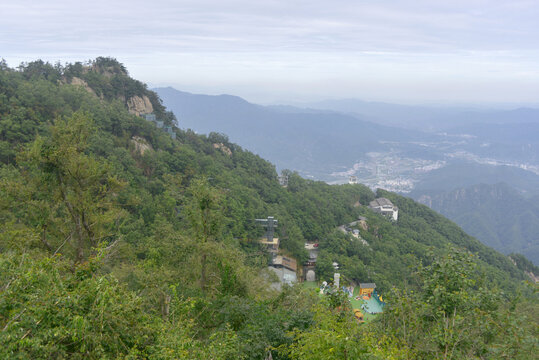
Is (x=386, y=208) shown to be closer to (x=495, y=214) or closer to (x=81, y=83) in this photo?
(x=81, y=83)

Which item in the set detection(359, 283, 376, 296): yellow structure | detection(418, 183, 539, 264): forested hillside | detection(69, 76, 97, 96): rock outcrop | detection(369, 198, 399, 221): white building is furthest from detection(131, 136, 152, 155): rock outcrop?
detection(418, 183, 539, 264): forested hillside

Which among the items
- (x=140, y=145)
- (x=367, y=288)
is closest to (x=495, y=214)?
(x=367, y=288)

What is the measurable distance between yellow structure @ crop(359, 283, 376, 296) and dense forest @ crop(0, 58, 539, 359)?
78 centimetres

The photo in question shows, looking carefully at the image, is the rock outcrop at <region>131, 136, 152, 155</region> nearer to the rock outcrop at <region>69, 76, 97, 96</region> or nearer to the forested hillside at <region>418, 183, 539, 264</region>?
the rock outcrop at <region>69, 76, 97, 96</region>

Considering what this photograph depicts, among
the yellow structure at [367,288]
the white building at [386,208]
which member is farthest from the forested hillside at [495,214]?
the yellow structure at [367,288]

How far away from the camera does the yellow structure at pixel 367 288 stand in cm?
→ 2048

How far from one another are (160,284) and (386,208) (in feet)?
130

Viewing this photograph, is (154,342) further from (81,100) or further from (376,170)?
(376,170)

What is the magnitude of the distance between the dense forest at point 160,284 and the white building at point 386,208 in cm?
2161

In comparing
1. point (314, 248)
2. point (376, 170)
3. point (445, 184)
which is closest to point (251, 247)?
point (314, 248)

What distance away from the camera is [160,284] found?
7.46 metres

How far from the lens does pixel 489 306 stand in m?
5.79

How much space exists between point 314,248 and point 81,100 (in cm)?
2169

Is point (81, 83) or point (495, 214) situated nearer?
point (81, 83)
